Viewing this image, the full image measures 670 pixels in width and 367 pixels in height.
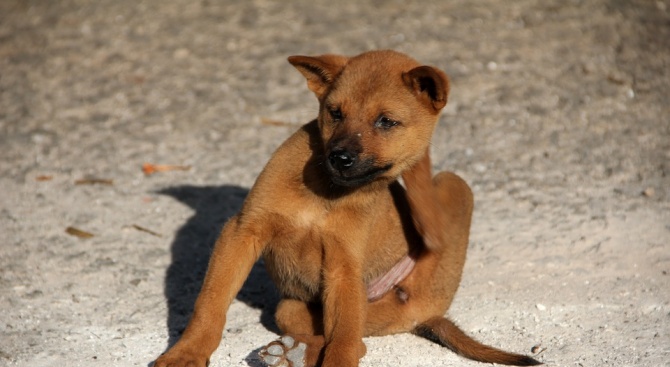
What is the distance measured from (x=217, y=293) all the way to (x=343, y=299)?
711mm

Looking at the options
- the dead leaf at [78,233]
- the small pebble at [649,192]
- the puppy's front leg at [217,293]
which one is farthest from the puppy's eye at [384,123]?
the small pebble at [649,192]

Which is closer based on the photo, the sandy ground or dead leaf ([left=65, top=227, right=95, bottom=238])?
the sandy ground

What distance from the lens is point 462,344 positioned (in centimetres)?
570

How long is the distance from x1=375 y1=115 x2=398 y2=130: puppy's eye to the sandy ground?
1.38m

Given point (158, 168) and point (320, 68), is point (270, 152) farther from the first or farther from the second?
point (320, 68)

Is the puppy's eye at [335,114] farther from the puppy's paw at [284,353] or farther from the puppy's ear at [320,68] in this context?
the puppy's paw at [284,353]

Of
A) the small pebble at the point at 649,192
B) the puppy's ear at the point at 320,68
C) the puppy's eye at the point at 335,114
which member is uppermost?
the puppy's ear at the point at 320,68

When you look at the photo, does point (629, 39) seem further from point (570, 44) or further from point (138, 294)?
point (138, 294)

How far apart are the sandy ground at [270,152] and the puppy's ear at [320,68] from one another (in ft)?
5.17

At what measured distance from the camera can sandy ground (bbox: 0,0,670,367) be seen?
612 centimetres

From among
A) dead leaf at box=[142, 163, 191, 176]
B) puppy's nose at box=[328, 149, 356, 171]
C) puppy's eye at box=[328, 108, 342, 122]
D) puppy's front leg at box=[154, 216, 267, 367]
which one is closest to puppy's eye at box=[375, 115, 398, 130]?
puppy's eye at box=[328, 108, 342, 122]

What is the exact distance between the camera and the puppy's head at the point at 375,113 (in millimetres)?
5289

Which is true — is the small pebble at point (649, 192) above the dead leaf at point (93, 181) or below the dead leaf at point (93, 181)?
below

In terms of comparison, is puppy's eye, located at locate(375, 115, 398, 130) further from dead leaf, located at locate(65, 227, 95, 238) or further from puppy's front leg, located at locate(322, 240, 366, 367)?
dead leaf, located at locate(65, 227, 95, 238)
